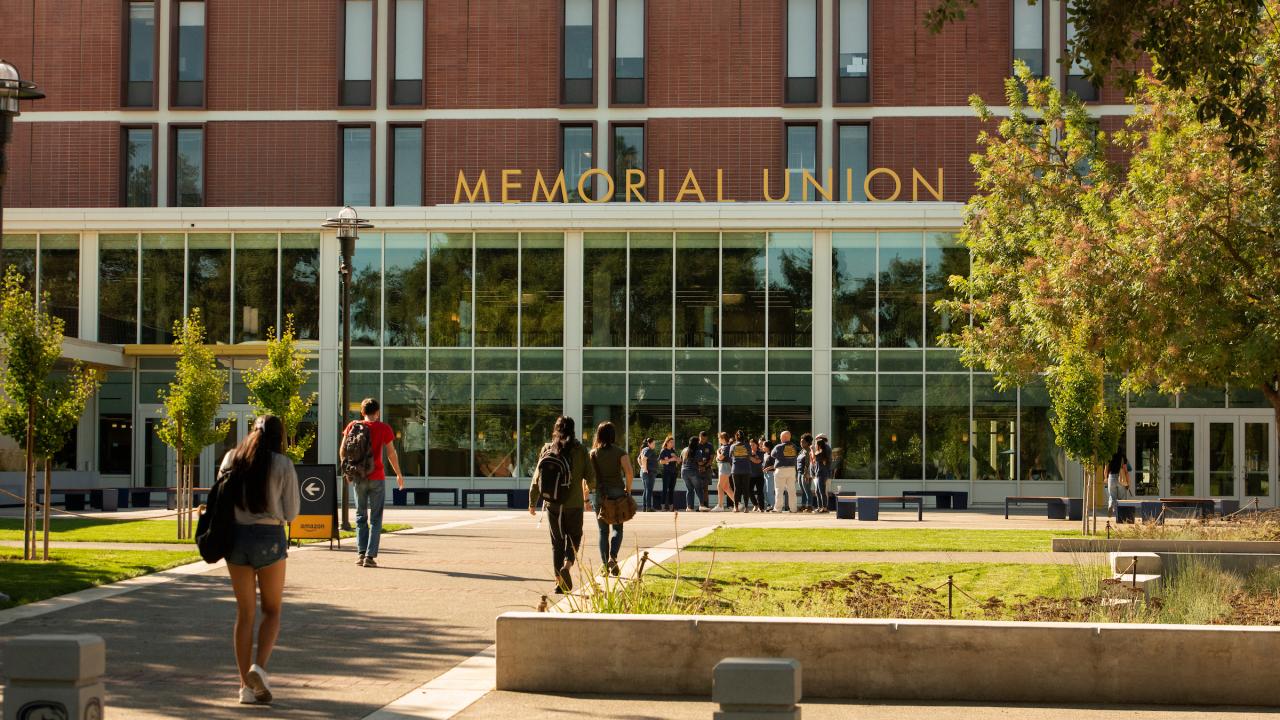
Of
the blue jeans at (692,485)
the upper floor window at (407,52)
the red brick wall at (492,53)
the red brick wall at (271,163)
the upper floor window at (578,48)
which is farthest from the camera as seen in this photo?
the upper floor window at (407,52)

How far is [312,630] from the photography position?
40.1ft

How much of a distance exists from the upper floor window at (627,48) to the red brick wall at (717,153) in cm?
130

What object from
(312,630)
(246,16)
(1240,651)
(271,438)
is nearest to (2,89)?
(312,630)

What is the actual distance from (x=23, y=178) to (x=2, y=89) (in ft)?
98.0

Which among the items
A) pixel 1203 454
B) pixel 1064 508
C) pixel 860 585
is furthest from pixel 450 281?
pixel 860 585

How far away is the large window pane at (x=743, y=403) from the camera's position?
3822cm

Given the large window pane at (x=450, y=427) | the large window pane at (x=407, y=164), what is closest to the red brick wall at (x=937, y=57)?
the large window pane at (x=407, y=164)

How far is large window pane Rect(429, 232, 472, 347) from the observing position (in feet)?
128

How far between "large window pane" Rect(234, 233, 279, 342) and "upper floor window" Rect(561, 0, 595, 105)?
9274 millimetres

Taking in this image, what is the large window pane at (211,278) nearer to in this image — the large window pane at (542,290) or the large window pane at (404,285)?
the large window pane at (404,285)

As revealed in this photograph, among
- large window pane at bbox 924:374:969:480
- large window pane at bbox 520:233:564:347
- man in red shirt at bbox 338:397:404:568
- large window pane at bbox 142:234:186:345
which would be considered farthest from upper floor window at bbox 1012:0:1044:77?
man in red shirt at bbox 338:397:404:568

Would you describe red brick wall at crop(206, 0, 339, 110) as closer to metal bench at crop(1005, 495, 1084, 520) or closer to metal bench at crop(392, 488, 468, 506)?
metal bench at crop(392, 488, 468, 506)

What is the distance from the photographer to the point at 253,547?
909cm

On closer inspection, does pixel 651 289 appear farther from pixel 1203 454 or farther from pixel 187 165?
pixel 1203 454
